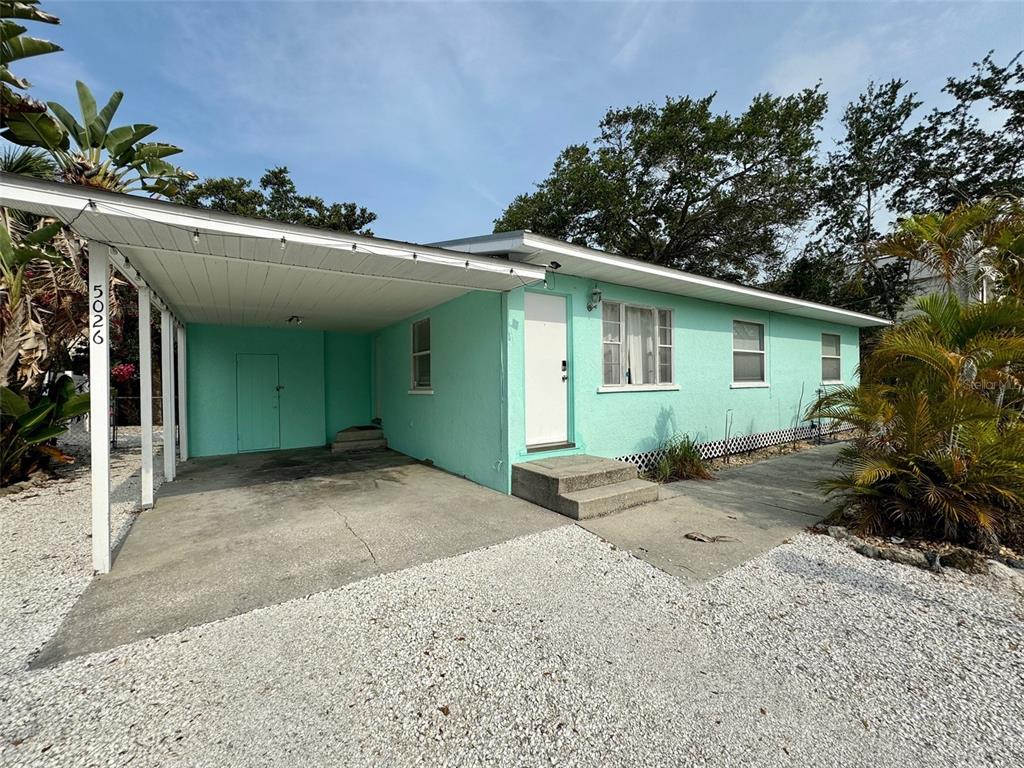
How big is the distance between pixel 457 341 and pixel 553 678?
4.69 metres

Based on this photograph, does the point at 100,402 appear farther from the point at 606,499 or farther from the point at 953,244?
the point at 953,244

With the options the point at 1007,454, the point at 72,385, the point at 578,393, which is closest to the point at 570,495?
the point at 578,393

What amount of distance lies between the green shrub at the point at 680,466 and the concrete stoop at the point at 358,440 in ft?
18.8

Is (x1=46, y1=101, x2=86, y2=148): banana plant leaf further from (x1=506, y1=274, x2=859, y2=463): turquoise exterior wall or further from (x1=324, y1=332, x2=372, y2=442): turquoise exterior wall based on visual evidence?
(x1=506, y1=274, x2=859, y2=463): turquoise exterior wall

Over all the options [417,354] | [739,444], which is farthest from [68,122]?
[739,444]

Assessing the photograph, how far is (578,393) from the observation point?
585 centimetres

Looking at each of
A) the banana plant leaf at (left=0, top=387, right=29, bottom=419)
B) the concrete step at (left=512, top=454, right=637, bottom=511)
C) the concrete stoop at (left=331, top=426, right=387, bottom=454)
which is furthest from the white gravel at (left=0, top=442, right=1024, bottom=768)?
the concrete stoop at (left=331, top=426, right=387, bottom=454)

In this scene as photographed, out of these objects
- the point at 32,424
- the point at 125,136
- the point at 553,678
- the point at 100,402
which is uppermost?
the point at 125,136

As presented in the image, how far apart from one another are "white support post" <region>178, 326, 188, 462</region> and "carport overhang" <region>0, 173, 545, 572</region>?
2.61ft

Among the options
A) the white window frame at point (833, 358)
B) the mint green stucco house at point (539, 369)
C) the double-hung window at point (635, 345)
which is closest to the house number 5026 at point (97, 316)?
the mint green stucco house at point (539, 369)

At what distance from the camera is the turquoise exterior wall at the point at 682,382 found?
5789 mm

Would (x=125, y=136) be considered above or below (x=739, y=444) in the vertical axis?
above

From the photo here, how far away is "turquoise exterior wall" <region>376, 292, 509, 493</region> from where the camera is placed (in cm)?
538

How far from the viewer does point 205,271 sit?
456 centimetres
